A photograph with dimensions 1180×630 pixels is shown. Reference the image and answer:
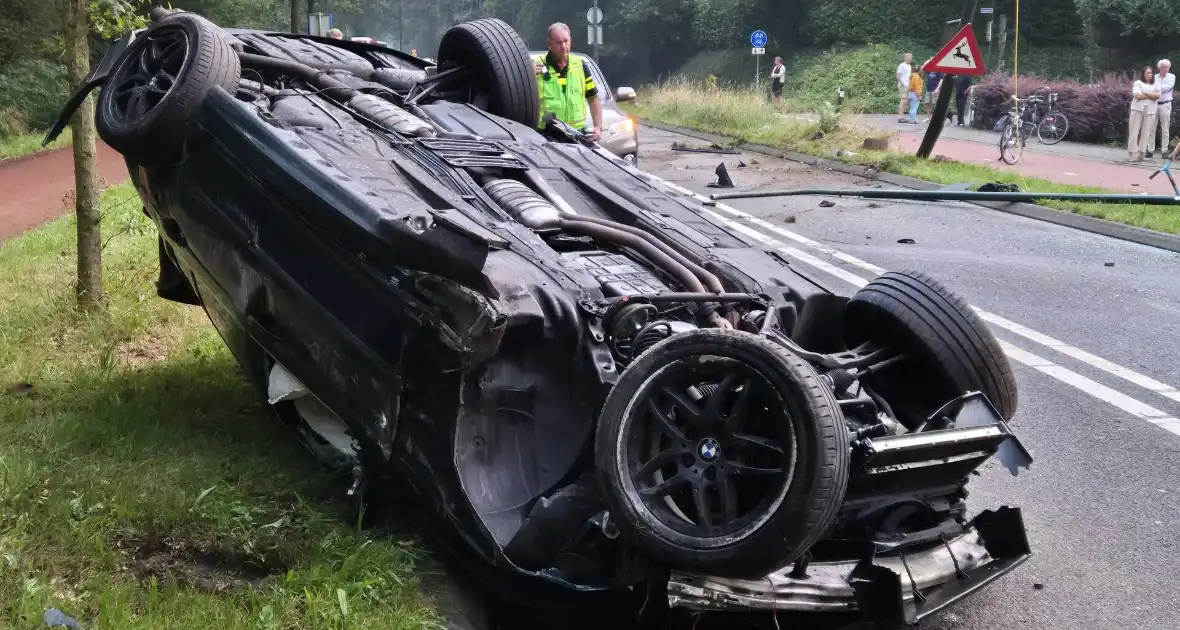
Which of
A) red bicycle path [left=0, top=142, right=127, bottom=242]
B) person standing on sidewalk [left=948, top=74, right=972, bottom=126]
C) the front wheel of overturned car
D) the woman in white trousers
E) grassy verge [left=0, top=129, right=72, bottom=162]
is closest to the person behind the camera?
the front wheel of overturned car

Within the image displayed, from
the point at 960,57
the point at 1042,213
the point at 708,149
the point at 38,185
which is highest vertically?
the point at 960,57

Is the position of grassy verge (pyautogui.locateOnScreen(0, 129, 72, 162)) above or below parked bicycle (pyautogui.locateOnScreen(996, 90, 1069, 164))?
below

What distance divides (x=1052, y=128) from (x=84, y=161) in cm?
1821

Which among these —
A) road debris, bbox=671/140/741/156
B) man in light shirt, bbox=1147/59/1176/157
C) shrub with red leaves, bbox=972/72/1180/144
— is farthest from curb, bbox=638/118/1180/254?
shrub with red leaves, bbox=972/72/1180/144

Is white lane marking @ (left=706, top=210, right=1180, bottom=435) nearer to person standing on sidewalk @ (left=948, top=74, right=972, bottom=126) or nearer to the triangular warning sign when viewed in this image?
the triangular warning sign

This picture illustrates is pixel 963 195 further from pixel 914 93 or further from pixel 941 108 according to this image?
pixel 914 93

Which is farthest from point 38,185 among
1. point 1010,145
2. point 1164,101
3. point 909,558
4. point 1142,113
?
point 1164,101

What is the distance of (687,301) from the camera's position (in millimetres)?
3775

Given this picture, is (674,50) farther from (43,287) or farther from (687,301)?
(687,301)

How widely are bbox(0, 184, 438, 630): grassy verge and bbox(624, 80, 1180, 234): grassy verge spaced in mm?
8838

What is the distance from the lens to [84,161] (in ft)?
20.5

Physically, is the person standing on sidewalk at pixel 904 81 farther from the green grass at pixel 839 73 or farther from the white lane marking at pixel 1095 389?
the white lane marking at pixel 1095 389

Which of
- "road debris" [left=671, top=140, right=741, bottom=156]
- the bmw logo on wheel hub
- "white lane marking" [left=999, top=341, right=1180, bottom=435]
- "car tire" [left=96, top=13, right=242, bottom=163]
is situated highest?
"car tire" [left=96, top=13, right=242, bottom=163]

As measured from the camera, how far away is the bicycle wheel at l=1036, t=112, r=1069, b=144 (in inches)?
778
